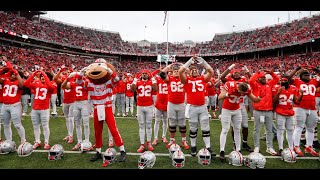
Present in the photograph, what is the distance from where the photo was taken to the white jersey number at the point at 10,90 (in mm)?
6710

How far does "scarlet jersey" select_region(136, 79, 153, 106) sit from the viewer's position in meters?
7.02

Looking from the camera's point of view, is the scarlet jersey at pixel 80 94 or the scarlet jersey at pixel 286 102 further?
the scarlet jersey at pixel 80 94

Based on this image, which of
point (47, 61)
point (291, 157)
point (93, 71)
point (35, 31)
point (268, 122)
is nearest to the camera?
point (93, 71)

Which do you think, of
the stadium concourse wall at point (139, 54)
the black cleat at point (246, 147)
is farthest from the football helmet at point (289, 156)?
the stadium concourse wall at point (139, 54)

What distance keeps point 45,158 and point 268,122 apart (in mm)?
6230

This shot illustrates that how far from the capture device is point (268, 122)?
6.68 meters

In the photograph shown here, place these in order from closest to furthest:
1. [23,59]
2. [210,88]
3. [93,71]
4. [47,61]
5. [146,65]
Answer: [93,71]
[210,88]
[23,59]
[47,61]
[146,65]

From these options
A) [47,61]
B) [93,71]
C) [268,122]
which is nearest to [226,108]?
[268,122]

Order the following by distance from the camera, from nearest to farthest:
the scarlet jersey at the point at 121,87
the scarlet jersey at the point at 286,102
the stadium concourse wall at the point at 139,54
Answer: the scarlet jersey at the point at 286,102 < the scarlet jersey at the point at 121,87 < the stadium concourse wall at the point at 139,54

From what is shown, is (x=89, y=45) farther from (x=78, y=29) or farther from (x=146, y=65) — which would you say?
(x=146, y=65)

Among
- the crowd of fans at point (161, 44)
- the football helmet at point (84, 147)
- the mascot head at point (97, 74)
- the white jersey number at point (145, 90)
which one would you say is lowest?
the football helmet at point (84, 147)

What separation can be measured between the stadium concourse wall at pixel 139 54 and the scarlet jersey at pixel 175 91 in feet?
105

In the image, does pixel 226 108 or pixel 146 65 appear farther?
pixel 146 65

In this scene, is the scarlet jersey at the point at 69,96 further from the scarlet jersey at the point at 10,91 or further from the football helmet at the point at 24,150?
the football helmet at the point at 24,150
